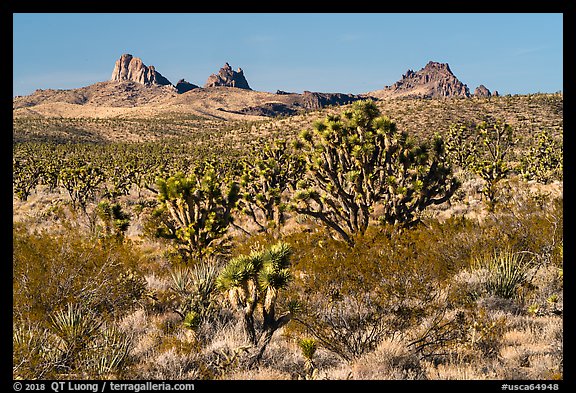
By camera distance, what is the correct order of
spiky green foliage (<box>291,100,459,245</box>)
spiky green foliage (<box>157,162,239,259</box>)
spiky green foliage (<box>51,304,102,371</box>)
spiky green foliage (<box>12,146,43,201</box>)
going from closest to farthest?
1. spiky green foliage (<box>51,304,102,371</box>)
2. spiky green foliage (<box>157,162,239,259</box>)
3. spiky green foliage (<box>291,100,459,245</box>)
4. spiky green foliage (<box>12,146,43,201</box>)

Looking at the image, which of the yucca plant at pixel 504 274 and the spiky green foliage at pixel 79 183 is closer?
the yucca plant at pixel 504 274

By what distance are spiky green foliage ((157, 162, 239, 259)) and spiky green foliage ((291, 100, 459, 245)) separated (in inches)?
95.2

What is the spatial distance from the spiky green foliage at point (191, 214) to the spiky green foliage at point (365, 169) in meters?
2.42

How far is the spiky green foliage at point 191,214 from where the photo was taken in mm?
11234

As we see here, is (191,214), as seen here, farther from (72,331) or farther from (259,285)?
(72,331)

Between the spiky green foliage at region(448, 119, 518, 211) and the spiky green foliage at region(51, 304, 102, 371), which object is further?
the spiky green foliage at region(448, 119, 518, 211)

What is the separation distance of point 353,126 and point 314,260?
7.07 meters

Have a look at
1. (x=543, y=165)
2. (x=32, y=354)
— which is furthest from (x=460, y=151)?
(x=32, y=354)

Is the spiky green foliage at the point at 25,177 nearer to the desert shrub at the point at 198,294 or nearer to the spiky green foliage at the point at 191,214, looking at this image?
the spiky green foliage at the point at 191,214

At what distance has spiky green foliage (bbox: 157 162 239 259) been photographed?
11234 millimetres

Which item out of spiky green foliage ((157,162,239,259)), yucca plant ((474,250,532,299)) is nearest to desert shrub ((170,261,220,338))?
spiky green foliage ((157,162,239,259))

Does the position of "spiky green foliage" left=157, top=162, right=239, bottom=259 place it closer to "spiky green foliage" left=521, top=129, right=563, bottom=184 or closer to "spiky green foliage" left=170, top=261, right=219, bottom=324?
"spiky green foliage" left=170, top=261, right=219, bottom=324

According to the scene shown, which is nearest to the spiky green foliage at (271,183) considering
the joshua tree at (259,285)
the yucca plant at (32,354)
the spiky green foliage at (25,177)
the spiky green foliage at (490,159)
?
the spiky green foliage at (490,159)
